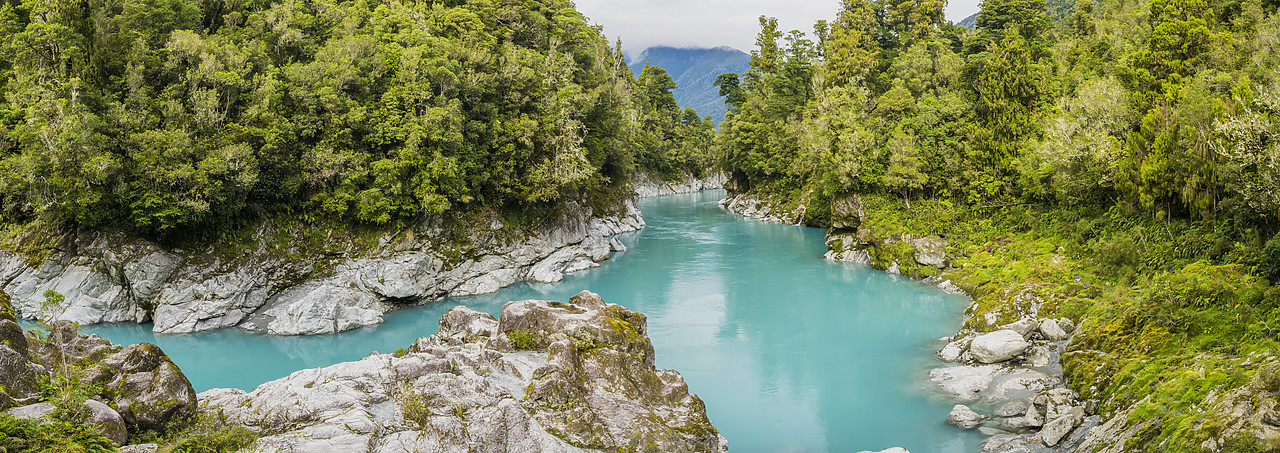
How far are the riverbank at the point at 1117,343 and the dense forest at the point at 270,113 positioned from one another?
22.6 metres

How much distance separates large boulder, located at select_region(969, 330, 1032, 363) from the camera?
18641mm

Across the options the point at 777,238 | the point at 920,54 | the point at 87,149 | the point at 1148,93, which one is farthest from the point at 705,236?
the point at 87,149

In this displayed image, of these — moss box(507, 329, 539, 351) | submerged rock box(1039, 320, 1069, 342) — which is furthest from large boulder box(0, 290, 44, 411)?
submerged rock box(1039, 320, 1069, 342)

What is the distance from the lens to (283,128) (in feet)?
88.2

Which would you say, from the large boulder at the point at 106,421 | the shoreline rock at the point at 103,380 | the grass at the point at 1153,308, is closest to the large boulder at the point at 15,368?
the shoreline rock at the point at 103,380

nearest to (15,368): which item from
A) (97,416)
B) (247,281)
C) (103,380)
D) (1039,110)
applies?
(103,380)

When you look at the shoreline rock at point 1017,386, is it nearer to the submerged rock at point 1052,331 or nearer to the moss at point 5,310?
the submerged rock at point 1052,331

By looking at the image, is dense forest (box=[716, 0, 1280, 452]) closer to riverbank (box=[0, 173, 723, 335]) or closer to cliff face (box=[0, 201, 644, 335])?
riverbank (box=[0, 173, 723, 335])

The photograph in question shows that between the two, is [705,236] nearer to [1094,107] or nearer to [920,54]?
[920,54]

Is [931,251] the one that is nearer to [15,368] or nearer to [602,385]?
[602,385]

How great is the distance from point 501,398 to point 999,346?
14905 millimetres

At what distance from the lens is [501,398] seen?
12.3m

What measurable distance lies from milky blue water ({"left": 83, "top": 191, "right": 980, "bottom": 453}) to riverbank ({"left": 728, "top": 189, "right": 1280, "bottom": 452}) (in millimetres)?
1563

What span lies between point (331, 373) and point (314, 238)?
19119mm
